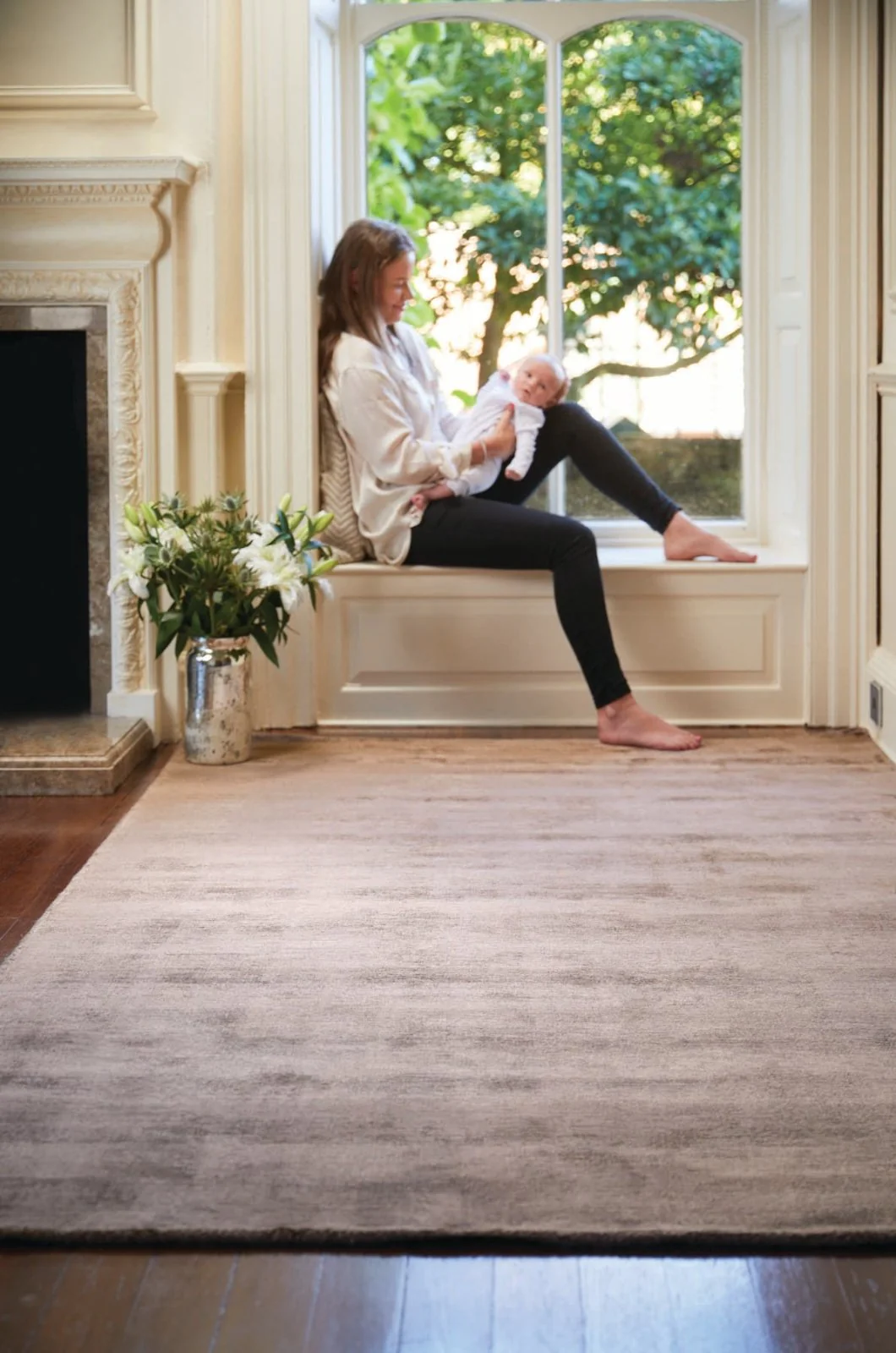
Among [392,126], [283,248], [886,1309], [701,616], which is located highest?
[392,126]

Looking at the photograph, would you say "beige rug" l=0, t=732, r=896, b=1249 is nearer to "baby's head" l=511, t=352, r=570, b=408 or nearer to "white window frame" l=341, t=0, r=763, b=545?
"baby's head" l=511, t=352, r=570, b=408

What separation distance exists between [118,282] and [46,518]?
747mm

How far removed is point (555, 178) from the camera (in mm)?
5227

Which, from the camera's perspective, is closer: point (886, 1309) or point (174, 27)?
point (886, 1309)

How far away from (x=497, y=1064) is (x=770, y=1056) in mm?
369

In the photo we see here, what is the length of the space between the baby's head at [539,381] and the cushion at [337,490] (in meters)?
0.50

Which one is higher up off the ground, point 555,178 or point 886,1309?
point 555,178

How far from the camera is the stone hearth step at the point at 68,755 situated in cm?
414

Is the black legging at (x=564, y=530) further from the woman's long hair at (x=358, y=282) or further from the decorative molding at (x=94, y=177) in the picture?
the decorative molding at (x=94, y=177)

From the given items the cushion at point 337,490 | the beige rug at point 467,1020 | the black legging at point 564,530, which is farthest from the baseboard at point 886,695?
the cushion at point 337,490

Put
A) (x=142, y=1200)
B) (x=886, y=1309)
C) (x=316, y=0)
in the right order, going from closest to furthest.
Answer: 1. (x=886, y=1309)
2. (x=142, y=1200)
3. (x=316, y=0)

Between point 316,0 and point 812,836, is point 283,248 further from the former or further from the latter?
point 812,836

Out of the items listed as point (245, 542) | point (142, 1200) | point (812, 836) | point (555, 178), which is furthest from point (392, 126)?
point (142, 1200)

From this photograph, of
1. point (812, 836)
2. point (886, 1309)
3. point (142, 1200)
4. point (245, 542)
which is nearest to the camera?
point (886, 1309)
